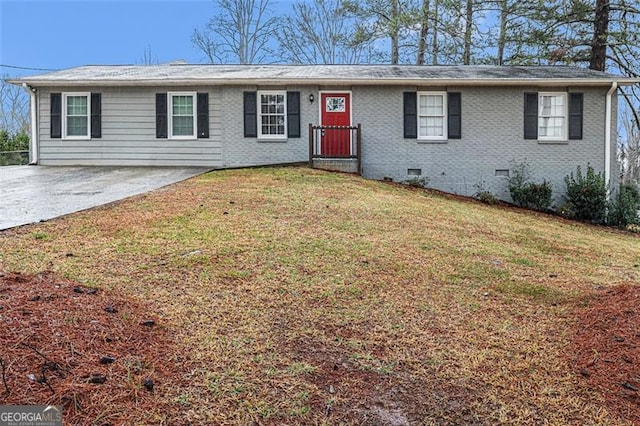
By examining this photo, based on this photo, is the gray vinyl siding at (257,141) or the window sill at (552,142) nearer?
the window sill at (552,142)

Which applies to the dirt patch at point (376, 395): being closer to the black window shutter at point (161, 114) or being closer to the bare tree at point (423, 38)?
the black window shutter at point (161, 114)

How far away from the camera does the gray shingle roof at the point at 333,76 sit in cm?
1253

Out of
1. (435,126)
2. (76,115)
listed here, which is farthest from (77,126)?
(435,126)

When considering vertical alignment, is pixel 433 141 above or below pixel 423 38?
below

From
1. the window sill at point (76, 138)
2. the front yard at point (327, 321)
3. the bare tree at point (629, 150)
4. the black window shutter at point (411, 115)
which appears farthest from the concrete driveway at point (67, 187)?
the bare tree at point (629, 150)

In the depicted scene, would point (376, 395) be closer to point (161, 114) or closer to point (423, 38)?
point (161, 114)

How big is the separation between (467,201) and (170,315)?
976 cm

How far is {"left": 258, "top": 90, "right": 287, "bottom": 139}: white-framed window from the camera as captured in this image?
1314 cm

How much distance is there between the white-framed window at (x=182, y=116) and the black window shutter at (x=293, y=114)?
107 inches

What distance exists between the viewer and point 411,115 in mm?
12969

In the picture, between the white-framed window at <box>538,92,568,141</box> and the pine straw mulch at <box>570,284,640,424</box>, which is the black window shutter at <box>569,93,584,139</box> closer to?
the white-framed window at <box>538,92,568,141</box>

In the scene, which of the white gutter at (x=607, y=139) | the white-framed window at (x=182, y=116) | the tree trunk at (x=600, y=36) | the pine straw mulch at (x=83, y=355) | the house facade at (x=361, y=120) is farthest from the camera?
the tree trunk at (x=600, y=36)

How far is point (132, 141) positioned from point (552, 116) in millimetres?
11932

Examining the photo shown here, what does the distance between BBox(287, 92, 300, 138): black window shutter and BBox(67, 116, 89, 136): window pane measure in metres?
5.93
